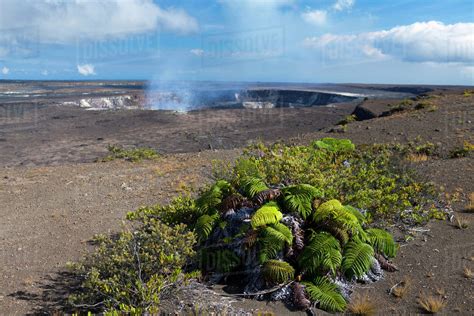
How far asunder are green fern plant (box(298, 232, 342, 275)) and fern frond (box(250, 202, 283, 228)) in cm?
56

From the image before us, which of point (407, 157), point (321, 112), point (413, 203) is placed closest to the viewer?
point (413, 203)

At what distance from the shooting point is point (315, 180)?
23.1 feet

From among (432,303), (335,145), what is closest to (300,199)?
(432,303)

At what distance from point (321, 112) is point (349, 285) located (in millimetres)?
40462

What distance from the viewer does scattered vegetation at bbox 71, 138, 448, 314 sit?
515 centimetres

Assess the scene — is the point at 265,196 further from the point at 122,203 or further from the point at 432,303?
the point at 122,203

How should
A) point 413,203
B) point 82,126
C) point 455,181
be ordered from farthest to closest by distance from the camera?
point 82,126 → point 455,181 → point 413,203

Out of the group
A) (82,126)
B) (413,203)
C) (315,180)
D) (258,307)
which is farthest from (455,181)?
(82,126)

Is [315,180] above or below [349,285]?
above

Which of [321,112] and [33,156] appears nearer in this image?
[33,156]

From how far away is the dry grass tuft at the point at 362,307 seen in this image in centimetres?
499

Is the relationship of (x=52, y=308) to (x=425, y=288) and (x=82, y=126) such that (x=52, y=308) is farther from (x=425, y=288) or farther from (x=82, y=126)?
(x=82, y=126)

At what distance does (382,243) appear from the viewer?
612 cm

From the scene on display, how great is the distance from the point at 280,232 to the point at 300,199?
0.74 metres
